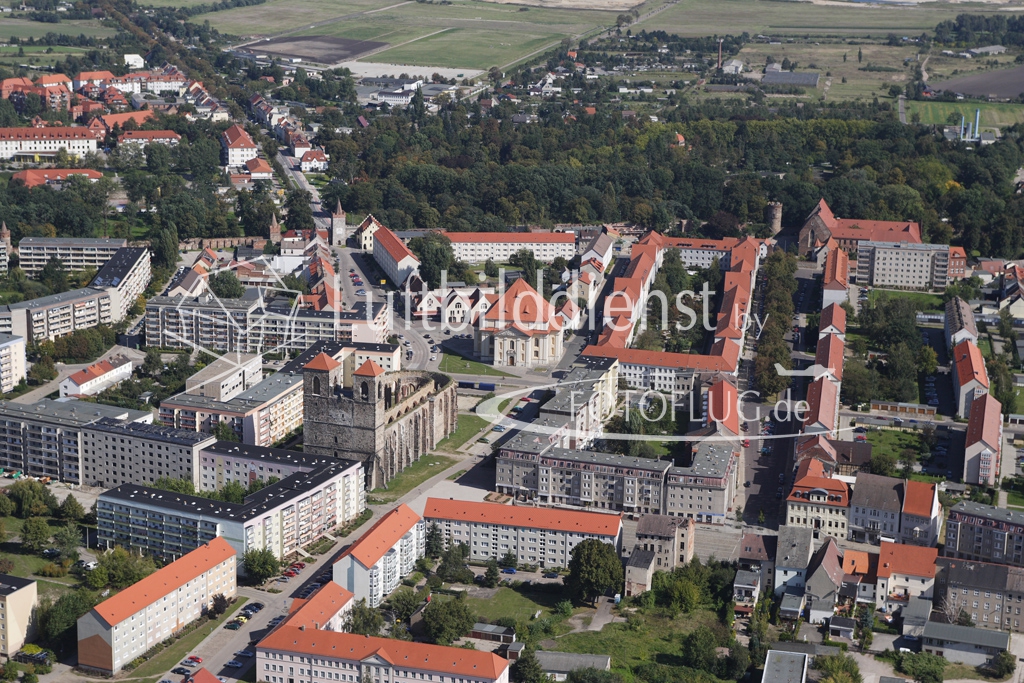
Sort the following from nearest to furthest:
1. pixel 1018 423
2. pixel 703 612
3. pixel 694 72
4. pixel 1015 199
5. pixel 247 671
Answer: pixel 247 671, pixel 703 612, pixel 1018 423, pixel 1015 199, pixel 694 72

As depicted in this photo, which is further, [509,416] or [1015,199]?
[1015,199]

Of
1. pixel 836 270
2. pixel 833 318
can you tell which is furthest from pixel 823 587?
pixel 836 270

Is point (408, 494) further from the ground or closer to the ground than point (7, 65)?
closer to the ground

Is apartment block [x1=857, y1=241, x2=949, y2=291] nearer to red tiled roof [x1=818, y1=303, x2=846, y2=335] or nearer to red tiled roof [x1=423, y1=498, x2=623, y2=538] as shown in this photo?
red tiled roof [x1=818, y1=303, x2=846, y2=335]

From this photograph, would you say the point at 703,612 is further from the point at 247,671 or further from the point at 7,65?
the point at 7,65

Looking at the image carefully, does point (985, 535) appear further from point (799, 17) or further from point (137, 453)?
point (799, 17)

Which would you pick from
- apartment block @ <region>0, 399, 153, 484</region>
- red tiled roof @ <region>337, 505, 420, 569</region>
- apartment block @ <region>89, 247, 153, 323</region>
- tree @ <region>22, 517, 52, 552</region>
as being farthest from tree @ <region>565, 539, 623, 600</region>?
apartment block @ <region>89, 247, 153, 323</region>

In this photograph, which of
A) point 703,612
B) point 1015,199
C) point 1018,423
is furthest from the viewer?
point 1015,199

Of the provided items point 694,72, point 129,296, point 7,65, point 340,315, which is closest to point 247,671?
point 340,315
